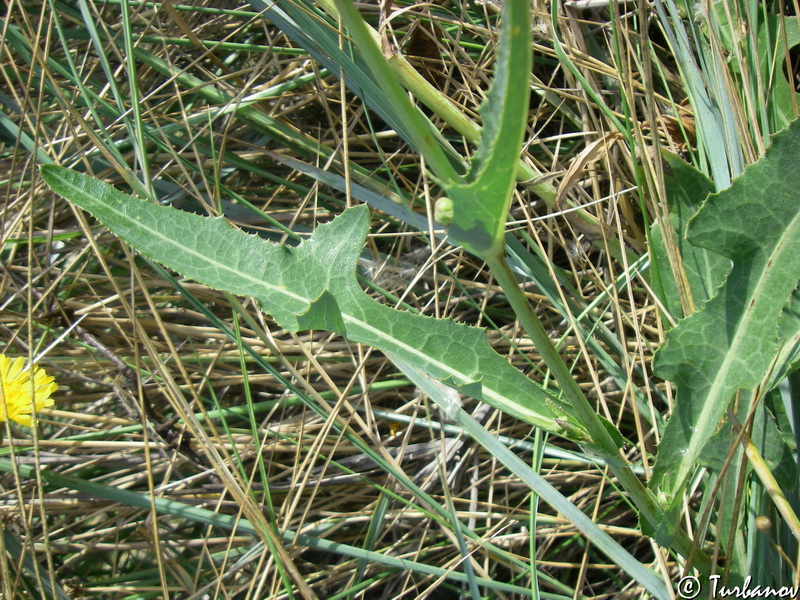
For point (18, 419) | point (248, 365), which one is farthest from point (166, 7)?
point (18, 419)

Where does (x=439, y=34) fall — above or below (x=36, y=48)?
above

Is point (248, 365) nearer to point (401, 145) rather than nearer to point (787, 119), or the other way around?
point (401, 145)

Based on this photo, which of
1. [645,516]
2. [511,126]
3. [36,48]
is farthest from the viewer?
[36,48]

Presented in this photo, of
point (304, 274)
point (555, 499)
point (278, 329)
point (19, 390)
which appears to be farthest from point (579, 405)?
point (19, 390)

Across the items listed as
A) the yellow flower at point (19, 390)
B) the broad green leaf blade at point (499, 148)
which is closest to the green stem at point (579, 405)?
the broad green leaf blade at point (499, 148)

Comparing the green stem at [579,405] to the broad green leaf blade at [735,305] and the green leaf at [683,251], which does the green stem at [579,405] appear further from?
the green leaf at [683,251]
